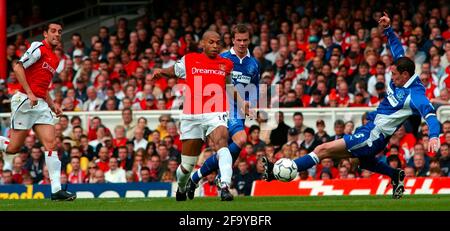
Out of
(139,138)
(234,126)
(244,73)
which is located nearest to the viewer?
(234,126)

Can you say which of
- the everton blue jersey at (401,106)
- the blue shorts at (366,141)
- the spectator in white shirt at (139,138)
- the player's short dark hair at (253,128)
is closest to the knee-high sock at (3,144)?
the blue shorts at (366,141)

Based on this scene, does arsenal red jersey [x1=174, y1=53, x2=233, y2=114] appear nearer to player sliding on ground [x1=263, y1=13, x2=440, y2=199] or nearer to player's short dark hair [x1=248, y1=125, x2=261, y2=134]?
player sliding on ground [x1=263, y1=13, x2=440, y2=199]

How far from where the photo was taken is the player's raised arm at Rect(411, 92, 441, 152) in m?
13.5

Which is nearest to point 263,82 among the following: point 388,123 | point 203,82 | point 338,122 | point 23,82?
point 338,122

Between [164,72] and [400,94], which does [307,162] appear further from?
[164,72]

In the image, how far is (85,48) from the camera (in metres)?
27.0

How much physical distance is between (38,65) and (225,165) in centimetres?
287

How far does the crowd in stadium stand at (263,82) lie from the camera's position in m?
20.6

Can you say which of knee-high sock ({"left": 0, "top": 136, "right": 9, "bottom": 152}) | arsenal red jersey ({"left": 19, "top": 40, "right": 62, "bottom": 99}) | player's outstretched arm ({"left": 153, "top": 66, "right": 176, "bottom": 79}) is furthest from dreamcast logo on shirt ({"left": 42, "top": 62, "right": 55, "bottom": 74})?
player's outstretched arm ({"left": 153, "top": 66, "right": 176, "bottom": 79})

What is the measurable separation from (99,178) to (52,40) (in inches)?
279

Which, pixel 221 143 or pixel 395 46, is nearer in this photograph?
pixel 221 143

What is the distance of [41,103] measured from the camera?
49.0ft
